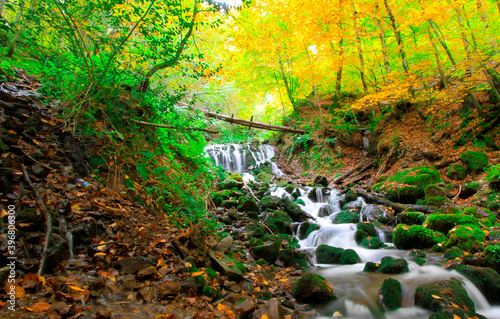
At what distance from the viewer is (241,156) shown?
18.3 meters

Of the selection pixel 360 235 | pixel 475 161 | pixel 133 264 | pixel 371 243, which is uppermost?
pixel 475 161

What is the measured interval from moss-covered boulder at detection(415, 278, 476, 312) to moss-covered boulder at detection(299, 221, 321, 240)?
3435mm

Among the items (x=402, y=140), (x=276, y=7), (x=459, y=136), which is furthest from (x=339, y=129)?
(x=276, y=7)

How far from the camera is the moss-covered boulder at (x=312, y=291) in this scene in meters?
3.60

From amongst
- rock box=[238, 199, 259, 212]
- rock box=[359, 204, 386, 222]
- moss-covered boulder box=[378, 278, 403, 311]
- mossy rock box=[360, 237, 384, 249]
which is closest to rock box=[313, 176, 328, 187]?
rock box=[359, 204, 386, 222]

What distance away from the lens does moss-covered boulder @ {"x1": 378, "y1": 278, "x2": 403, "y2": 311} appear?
355 centimetres

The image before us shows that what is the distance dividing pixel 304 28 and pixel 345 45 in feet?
8.37

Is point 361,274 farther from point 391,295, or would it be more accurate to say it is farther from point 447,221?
point 447,221

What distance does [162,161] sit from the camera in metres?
5.44

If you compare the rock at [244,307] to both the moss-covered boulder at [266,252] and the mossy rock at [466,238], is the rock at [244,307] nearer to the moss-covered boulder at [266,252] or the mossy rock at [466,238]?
the moss-covered boulder at [266,252]

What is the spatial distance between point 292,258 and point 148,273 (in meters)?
3.35

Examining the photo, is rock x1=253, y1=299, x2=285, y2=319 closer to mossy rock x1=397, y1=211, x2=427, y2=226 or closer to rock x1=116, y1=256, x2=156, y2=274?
rock x1=116, y1=256, x2=156, y2=274

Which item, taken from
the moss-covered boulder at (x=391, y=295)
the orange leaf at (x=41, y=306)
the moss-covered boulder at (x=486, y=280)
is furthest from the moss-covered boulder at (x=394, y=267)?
the orange leaf at (x=41, y=306)

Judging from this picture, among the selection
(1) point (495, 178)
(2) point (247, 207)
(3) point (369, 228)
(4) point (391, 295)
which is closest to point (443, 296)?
(4) point (391, 295)
